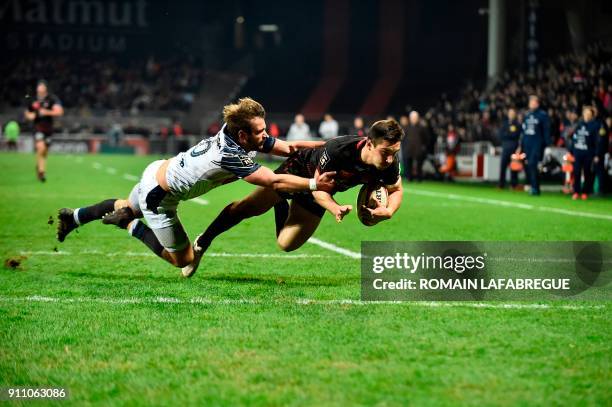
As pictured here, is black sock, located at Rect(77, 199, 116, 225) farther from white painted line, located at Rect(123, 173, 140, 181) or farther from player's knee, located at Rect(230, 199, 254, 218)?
white painted line, located at Rect(123, 173, 140, 181)

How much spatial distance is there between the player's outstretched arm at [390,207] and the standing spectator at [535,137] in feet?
44.5

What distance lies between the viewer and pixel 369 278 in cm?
851

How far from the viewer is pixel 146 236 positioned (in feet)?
28.5

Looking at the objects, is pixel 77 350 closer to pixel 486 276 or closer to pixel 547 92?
pixel 486 276

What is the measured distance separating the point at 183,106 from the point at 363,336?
5411cm

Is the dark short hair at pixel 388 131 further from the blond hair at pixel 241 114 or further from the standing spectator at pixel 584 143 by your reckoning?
the standing spectator at pixel 584 143

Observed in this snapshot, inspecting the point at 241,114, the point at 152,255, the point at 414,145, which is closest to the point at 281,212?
the point at 152,255

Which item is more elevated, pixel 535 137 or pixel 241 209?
pixel 241 209

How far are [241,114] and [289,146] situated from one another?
4.04 feet

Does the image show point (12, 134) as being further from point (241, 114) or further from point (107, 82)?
point (241, 114)

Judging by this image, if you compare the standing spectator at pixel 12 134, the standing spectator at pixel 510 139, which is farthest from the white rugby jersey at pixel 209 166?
the standing spectator at pixel 12 134

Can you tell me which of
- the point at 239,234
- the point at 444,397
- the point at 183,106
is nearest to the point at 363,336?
→ the point at 444,397

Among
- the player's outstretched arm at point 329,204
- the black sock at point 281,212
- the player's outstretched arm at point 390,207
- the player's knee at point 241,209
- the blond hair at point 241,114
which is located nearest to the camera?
the player's outstretched arm at point 329,204

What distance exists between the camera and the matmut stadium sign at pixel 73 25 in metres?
61.2
